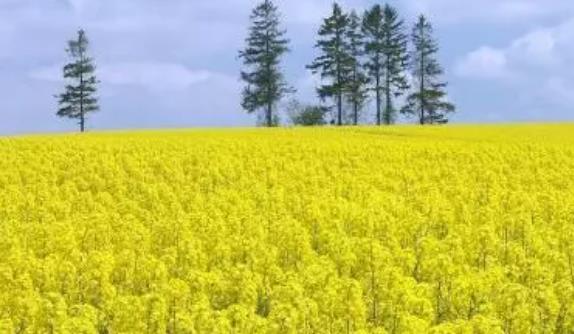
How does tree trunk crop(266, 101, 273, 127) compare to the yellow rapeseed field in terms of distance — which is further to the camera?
tree trunk crop(266, 101, 273, 127)

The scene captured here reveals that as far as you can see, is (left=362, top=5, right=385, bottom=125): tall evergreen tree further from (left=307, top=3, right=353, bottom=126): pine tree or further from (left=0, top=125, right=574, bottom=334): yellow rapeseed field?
(left=0, top=125, right=574, bottom=334): yellow rapeseed field

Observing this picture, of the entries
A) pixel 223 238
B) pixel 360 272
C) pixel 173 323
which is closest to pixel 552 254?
pixel 360 272

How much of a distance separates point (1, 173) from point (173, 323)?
70.6 ft

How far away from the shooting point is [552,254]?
17.4 meters

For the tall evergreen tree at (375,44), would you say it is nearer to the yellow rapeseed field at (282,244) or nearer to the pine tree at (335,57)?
the pine tree at (335,57)

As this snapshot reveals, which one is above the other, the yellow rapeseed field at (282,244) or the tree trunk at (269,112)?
the tree trunk at (269,112)

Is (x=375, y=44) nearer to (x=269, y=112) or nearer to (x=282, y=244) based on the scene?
(x=269, y=112)

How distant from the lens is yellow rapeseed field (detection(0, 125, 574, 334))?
1290 centimetres

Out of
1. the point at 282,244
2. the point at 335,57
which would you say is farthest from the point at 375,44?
the point at 282,244

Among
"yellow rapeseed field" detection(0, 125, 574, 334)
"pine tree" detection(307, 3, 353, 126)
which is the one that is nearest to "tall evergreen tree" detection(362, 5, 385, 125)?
"pine tree" detection(307, 3, 353, 126)

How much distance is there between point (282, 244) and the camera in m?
18.1

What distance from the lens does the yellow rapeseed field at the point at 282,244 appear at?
1290cm

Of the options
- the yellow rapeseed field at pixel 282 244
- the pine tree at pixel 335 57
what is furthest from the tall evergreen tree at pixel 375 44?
the yellow rapeseed field at pixel 282 244

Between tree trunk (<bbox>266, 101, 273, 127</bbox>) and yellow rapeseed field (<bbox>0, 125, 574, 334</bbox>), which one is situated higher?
tree trunk (<bbox>266, 101, 273, 127</bbox>)
